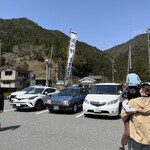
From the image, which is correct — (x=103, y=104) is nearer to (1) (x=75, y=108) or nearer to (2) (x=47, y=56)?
(1) (x=75, y=108)

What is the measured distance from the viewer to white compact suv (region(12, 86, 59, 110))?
50.9 feet

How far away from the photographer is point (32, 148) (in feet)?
22.8

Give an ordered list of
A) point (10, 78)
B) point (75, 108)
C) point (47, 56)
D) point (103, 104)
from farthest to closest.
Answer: point (47, 56), point (10, 78), point (75, 108), point (103, 104)

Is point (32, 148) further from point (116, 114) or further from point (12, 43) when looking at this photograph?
point (12, 43)

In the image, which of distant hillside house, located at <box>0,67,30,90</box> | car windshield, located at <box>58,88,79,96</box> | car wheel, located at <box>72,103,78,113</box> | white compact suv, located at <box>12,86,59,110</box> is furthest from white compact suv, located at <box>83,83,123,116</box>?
distant hillside house, located at <box>0,67,30,90</box>

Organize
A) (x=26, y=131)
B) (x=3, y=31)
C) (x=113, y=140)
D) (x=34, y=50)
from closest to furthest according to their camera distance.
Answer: (x=113, y=140), (x=26, y=131), (x=34, y=50), (x=3, y=31)

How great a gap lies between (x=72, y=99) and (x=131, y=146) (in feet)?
36.0

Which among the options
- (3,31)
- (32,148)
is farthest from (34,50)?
(32,148)

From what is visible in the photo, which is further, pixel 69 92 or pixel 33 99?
pixel 69 92

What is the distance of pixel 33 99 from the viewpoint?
15.9 m

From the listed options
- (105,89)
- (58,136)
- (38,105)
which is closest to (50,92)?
(38,105)

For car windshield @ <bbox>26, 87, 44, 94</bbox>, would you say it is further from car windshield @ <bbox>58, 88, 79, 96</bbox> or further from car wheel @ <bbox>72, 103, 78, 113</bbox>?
car wheel @ <bbox>72, 103, 78, 113</bbox>

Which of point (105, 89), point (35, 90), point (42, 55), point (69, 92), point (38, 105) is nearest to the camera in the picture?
point (105, 89)

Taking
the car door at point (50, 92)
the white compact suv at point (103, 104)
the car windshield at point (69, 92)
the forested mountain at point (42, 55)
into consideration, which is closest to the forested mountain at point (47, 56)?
the forested mountain at point (42, 55)
